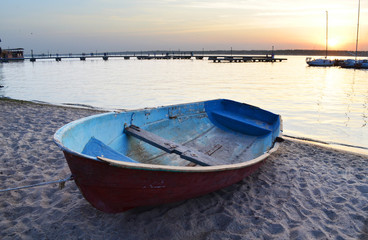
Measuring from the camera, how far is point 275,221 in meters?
3.43

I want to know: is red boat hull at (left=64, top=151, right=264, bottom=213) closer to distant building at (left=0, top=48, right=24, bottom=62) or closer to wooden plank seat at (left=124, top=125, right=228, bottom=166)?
wooden plank seat at (left=124, top=125, right=228, bottom=166)

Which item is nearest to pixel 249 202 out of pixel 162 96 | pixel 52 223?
pixel 52 223

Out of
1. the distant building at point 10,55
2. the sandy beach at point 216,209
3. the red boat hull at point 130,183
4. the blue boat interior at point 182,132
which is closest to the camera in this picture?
the red boat hull at point 130,183

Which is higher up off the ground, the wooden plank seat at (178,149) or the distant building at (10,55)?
the distant building at (10,55)

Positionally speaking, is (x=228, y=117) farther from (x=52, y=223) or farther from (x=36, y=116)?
(x=36, y=116)

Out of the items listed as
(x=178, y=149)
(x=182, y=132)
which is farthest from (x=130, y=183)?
(x=182, y=132)

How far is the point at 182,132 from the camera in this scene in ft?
17.6

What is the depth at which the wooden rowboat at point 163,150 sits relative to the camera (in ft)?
8.56

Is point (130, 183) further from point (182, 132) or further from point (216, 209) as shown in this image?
point (182, 132)

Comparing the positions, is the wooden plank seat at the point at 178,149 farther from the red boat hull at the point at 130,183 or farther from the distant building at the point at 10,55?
the distant building at the point at 10,55

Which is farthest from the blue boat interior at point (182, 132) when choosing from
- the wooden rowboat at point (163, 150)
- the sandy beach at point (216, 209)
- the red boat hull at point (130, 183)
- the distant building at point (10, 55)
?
the distant building at point (10, 55)

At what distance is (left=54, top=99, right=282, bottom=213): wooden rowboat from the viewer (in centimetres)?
261

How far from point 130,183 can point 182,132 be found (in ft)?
9.19

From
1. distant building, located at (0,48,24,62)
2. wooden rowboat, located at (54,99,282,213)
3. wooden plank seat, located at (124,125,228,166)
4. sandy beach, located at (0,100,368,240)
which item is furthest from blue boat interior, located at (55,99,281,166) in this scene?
distant building, located at (0,48,24,62)
